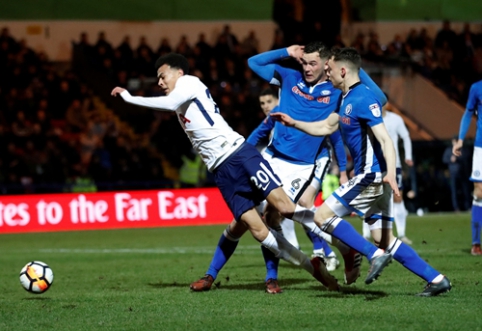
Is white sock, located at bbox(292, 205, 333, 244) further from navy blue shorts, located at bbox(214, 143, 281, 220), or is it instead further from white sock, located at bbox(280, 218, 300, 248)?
white sock, located at bbox(280, 218, 300, 248)

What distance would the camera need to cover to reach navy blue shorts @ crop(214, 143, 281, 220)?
8391 millimetres

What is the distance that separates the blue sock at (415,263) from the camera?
303 inches

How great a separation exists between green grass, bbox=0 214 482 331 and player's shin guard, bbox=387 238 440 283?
212 mm

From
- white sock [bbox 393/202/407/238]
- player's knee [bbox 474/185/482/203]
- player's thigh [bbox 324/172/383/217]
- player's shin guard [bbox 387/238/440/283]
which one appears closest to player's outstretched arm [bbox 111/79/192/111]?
player's thigh [bbox 324/172/383/217]

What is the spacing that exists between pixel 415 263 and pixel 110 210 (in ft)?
46.6

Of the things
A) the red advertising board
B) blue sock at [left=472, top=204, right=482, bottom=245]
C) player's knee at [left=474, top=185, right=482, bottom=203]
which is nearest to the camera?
player's knee at [left=474, top=185, right=482, bottom=203]

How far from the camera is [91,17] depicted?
2897 centimetres

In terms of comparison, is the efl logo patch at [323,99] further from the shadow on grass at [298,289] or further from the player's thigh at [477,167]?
the player's thigh at [477,167]

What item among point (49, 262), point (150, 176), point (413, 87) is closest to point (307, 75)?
point (49, 262)

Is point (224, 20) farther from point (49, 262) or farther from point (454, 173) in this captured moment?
point (49, 262)

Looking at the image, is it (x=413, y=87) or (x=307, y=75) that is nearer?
(x=307, y=75)

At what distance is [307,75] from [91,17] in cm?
2069

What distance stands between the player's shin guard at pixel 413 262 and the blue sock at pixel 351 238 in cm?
24

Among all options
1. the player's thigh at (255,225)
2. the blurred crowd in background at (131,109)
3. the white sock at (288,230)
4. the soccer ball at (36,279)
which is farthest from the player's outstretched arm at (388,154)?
→ the blurred crowd in background at (131,109)
